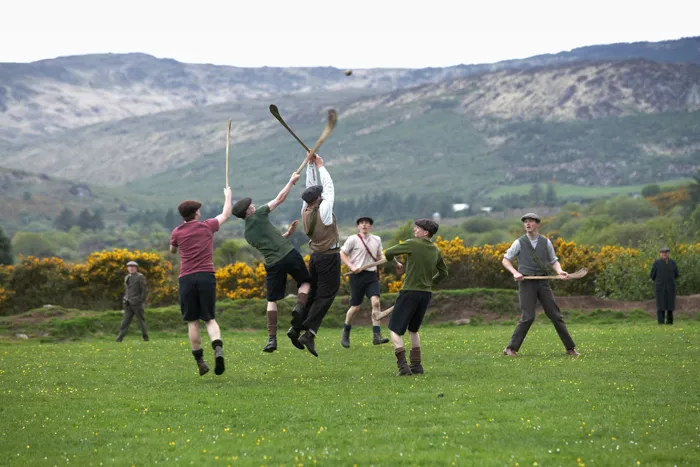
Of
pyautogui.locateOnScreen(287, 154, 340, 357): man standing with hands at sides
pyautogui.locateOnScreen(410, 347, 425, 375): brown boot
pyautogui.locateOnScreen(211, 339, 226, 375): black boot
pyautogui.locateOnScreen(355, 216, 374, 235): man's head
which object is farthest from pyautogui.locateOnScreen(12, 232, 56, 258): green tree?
pyautogui.locateOnScreen(410, 347, 425, 375): brown boot

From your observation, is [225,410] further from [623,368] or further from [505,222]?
[505,222]

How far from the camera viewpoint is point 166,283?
3659 cm

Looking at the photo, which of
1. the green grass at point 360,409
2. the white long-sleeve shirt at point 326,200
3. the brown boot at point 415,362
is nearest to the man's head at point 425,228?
the white long-sleeve shirt at point 326,200

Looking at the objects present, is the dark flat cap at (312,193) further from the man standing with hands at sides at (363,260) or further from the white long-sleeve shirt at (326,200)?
the man standing with hands at sides at (363,260)

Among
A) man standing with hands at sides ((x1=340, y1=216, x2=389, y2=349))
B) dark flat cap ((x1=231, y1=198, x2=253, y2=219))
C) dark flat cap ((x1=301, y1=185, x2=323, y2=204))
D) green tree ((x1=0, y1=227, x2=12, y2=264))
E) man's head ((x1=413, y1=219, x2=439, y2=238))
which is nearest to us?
man's head ((x1=413, y1=219, x2=439, y2=238))

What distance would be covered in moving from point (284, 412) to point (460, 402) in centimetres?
198

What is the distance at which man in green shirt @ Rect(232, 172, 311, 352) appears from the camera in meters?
15.0

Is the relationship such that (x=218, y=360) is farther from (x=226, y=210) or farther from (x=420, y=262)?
(x=420, y=262)

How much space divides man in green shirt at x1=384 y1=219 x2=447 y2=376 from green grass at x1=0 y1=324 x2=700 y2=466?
0.42m

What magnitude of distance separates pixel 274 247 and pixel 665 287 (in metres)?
14.3

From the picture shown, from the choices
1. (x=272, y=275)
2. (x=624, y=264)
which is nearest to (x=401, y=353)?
(x=272, y=275)

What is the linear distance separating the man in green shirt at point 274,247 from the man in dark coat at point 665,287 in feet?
45.0

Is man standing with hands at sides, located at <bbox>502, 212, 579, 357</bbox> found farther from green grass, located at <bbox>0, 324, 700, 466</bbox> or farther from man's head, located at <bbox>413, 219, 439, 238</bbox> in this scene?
man's head, located at <bbox>413, 219, 439, 238</bbox>

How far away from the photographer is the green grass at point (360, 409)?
8.90 meters
